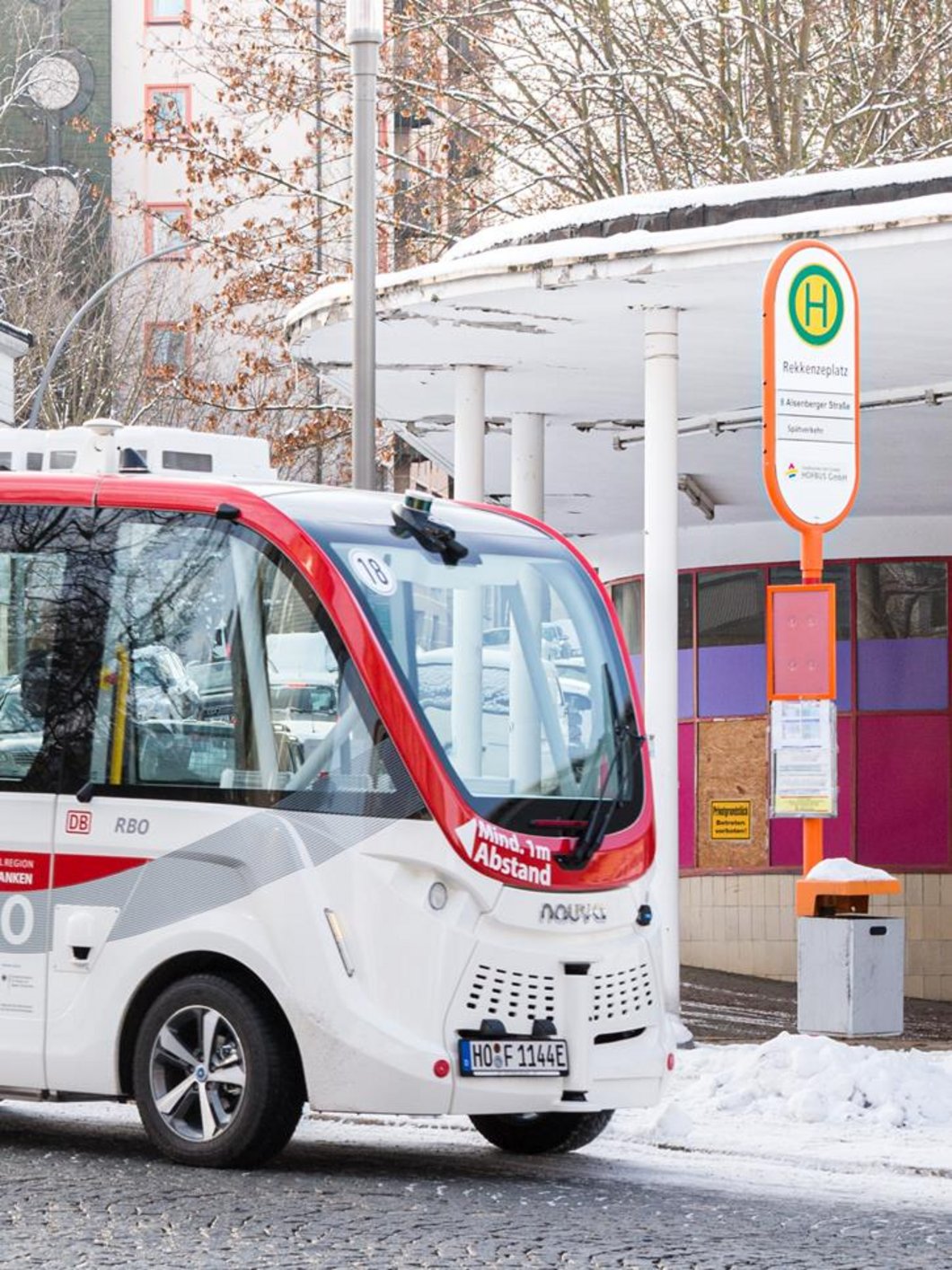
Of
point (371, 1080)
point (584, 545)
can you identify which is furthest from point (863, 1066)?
point (584, 545)

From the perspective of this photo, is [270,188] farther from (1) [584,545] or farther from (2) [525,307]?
(2) [525,307]

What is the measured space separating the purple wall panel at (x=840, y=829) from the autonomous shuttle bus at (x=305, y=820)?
1194 cm

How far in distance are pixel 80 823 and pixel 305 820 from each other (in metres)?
0.93

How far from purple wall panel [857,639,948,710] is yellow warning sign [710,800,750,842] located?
1.36m

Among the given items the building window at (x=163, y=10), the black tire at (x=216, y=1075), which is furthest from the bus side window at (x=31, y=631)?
the building window at (x=163, y=10)

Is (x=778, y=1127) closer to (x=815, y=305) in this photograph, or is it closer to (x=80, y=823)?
(x=80, y=823)

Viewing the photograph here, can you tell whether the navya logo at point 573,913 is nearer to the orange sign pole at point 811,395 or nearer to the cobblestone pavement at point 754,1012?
the orange sign pole at point 811,395

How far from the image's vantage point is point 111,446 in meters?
11.0

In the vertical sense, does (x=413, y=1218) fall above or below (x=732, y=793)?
below

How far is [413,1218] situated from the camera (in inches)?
333

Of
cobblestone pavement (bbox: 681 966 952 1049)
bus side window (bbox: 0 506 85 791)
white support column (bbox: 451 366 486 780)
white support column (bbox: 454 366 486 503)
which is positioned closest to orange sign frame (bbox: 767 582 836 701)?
cobblestone pavement (bbox: 681 966 952 1049)

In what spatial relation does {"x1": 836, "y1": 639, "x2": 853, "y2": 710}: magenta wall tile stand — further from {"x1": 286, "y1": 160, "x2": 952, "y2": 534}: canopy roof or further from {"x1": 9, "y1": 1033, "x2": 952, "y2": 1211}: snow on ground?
{"x1": 9, "y1": 1033, "x2": 952, "y2": 1211}: snow on ground

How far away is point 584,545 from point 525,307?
34.3 ft

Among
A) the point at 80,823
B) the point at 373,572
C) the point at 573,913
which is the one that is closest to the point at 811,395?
the point at 373,572
